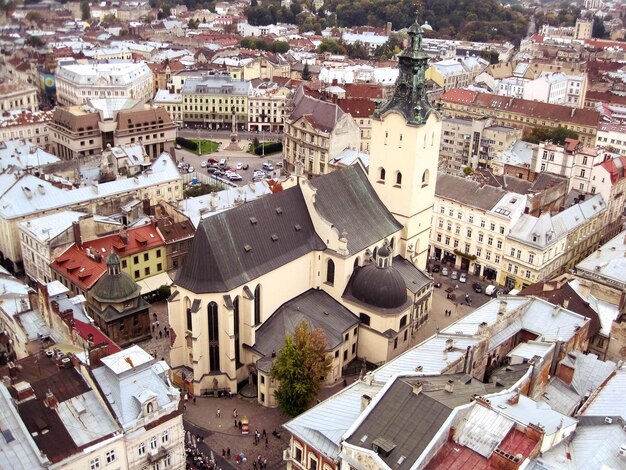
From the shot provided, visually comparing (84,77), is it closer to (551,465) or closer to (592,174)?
(592,174)

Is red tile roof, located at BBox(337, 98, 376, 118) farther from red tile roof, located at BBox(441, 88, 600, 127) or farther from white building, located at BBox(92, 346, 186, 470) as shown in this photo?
white building, located at BBox(92, 346, 186, 470)

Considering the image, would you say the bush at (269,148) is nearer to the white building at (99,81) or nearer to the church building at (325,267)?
the white building at (99,81)

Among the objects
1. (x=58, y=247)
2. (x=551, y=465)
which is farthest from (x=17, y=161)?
(x=551, y=465)

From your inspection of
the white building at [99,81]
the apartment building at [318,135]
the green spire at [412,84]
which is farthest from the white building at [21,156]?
the green spire at [412,84]

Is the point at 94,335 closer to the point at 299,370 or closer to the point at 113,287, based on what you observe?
the point at 113,287

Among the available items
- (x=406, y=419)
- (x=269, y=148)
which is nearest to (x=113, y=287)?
(x=406, y=419)
